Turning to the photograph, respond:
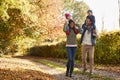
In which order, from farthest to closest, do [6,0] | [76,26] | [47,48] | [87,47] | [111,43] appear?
[47,48] → [111,43] → [87,47] → [76,26] → [6,0]

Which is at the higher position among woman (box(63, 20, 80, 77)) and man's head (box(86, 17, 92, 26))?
man's head (box(86, 17, 92, 26))

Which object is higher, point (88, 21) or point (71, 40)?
point (88, 21)

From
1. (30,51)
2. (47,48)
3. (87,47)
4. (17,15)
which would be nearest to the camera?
(87,47)

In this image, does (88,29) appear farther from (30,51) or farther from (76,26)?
(30,51)

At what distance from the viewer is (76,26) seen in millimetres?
11406

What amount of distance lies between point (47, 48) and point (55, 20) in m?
5.39

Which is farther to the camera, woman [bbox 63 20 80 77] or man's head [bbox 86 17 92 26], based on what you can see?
man's head [bbox 86 17 92 26]

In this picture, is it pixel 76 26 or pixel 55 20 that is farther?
pixel 55 20

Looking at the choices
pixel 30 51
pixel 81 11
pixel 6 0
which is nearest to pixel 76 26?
pixel 6 0

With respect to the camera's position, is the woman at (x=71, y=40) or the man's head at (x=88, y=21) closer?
the woman at (x=71, y=40)

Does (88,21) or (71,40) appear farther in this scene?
(88,21)

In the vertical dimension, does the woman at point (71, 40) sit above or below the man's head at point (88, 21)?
below

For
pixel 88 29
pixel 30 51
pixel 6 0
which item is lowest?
pixel 30 51

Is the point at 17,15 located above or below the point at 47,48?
above
